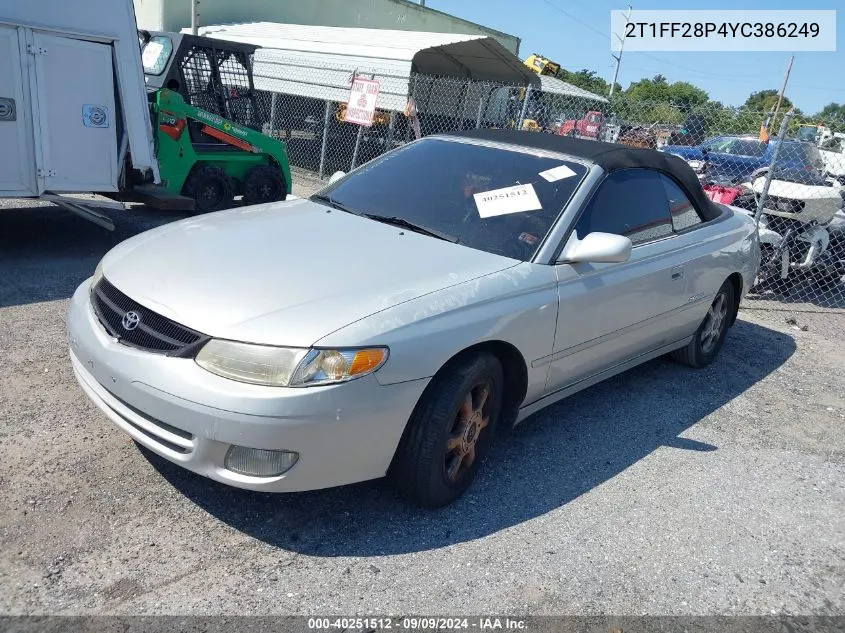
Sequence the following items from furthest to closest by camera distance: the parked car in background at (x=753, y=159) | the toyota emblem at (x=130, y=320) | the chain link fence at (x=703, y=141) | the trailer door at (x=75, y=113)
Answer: the parked car in background at (x=753, y=159) → the chain link fence at (x=703, y=141) → the trailer door at (x=75, y=113) → the toyota emblem at (x=130, y=320)

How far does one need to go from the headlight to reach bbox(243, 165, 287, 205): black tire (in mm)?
7340

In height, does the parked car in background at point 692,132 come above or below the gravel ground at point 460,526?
above

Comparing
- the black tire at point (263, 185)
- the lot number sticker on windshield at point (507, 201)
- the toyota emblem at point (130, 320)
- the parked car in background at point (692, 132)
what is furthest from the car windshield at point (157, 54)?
the parked car in background at point (692, 132)

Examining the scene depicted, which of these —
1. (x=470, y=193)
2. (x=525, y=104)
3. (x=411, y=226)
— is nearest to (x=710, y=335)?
(x=470, y=193)

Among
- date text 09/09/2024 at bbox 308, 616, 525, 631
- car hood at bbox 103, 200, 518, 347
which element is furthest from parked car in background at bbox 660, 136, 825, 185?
date text 09/09/2024 at bbox 308, 616, 525, 631

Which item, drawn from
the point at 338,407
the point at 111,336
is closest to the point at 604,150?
the point at 338,407

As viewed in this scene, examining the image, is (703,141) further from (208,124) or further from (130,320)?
(130,320)

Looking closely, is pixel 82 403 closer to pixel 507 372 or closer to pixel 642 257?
pixel 507 372

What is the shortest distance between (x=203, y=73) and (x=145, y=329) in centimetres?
726

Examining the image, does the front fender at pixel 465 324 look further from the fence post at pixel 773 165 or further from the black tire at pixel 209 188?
the black tire at pixel 209 188

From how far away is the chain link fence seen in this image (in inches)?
321

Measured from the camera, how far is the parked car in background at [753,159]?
882 cm

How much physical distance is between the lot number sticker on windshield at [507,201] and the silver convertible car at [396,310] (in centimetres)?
1

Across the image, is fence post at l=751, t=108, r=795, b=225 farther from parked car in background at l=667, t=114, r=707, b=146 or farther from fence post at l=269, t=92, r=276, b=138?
fence post at l=269, t=92, r=276, b=138
